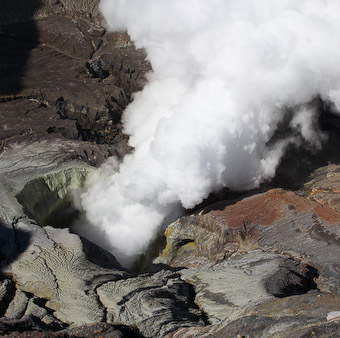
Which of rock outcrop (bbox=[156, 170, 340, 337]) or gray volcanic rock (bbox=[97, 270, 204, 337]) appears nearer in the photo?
rock outcrop (bbox=[156, 170, 340, 337])

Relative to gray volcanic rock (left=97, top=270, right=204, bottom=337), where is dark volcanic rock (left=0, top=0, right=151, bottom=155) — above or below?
above

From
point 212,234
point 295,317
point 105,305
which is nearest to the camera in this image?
point 295,317

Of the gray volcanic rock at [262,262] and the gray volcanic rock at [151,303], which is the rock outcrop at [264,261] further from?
the gray volcanic rock at [151,303]

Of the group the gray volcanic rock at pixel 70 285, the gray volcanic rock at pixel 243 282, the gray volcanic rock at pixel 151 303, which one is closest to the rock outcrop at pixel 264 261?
the gray volcanic rock at pixel 243 282

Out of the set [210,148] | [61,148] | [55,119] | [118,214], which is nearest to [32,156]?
[61,148]

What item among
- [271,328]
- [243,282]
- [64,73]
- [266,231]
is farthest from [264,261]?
[64,73]

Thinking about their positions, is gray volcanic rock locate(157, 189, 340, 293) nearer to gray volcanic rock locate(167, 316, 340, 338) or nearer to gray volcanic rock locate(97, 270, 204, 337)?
gray volcanic rock locate(97, 270, 204, 337)

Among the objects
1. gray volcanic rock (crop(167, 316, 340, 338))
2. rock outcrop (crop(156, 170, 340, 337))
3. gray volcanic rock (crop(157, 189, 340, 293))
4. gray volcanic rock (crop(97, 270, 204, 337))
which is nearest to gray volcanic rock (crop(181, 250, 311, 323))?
rock outcrop (crop(156, 170, 340, 337))

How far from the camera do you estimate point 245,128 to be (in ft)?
42.2

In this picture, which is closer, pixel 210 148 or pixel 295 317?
pixel 295 317

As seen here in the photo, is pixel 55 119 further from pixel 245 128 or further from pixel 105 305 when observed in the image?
pixel 105 305

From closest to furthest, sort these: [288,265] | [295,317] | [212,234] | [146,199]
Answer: [295,317]
[288,265]
[212,234]
[146,199]

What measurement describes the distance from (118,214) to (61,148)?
300 cm

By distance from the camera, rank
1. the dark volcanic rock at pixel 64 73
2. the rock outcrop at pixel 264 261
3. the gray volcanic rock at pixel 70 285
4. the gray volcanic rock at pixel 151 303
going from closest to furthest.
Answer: the rock outcrop at pixel 264 261, the gray volcanic rock at pixel 151 303, the gray volcanic rock at pixel 70 285, the dark volcanic rock at pixel 64 73
